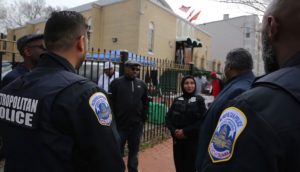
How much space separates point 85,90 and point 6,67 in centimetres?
478

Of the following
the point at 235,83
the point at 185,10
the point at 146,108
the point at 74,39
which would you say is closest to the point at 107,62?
the point at 146,108

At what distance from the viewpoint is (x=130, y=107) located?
4777 mm

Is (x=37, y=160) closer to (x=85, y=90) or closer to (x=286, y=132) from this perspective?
(x=85, y=90)

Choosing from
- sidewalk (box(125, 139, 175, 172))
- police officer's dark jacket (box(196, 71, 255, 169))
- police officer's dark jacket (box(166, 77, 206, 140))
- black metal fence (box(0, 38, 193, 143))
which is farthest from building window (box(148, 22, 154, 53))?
police officer's dark jacket (box(196, 71, 255, 169))

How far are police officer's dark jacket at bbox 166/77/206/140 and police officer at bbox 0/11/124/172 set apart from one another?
7.77ft

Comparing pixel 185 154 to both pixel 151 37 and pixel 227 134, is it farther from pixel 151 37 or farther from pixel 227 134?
pixel 151 37

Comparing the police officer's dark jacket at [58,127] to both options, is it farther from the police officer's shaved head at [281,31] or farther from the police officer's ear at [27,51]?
the police officer's ear at [27,51]

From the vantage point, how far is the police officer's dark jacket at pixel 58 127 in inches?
59.7

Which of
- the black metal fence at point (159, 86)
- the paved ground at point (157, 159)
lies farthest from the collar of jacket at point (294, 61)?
the black metal fence at point (159, 86)

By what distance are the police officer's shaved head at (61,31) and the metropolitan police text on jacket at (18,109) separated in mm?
381

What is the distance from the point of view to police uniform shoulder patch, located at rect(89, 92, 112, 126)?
1.59 metres

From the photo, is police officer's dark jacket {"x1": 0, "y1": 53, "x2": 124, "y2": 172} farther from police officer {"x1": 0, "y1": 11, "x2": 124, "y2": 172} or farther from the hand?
the hand

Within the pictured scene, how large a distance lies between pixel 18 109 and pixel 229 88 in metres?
1.98

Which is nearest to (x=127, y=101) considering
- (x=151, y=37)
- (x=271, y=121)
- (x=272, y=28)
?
(x=272, y=28)
